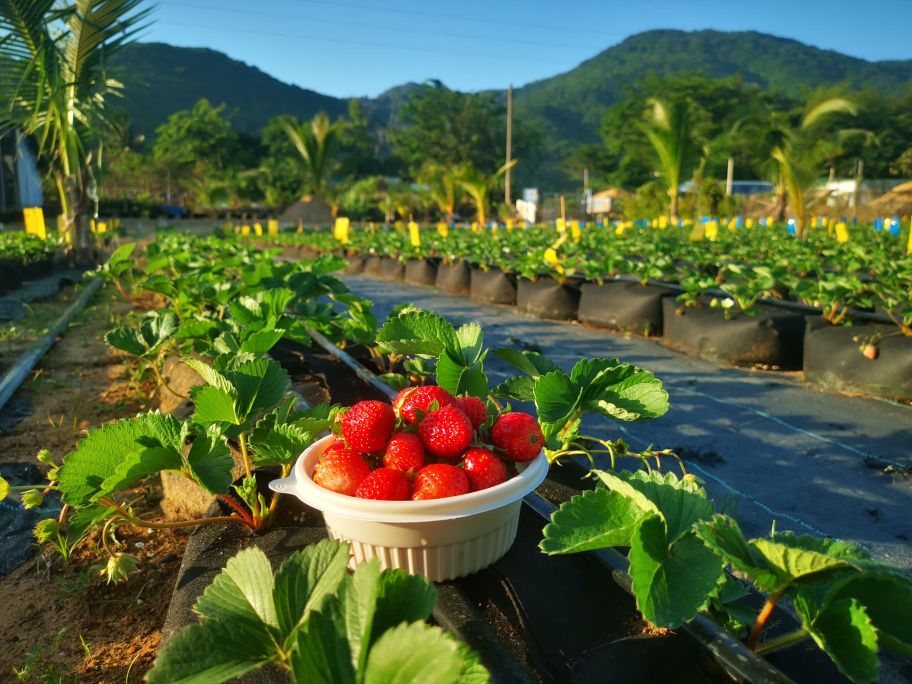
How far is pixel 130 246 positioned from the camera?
3.90 metres

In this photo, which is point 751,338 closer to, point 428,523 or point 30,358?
point 428,523

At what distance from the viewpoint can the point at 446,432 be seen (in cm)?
106

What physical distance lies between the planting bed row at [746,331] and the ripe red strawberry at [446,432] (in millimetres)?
2871

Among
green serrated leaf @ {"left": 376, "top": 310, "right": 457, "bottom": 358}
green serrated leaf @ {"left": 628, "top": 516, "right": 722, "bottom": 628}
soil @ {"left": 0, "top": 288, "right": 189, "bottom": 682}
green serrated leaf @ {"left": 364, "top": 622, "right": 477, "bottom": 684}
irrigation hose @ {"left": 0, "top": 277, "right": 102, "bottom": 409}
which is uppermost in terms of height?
green serrated leaf @ {"left": 376, "top": 310, "right": 457, "bottom": 358}

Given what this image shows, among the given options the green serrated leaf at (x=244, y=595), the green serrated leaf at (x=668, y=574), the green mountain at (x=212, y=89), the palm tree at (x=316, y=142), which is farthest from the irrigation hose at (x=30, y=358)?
the green mountain at (x=212, y=89)

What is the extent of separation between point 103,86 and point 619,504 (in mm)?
9989

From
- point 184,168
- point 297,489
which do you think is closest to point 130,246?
point 297,489

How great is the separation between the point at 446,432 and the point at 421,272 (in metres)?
8.18

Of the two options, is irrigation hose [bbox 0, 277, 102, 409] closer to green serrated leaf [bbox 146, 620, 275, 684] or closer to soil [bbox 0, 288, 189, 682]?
soil [bbox 0, 288, 189, 682]

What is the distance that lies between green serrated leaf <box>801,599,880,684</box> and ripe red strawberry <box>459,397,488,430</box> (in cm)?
61

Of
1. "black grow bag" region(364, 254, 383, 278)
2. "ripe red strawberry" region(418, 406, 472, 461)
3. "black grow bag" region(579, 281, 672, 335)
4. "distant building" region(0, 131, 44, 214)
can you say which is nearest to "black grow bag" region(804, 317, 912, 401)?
"black grow bag" region(579, 281, 672, 335)

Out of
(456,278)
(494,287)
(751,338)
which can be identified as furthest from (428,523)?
(456,278)

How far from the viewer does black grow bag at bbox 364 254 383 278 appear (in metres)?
10.7

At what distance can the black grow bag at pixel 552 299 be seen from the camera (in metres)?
5.71
